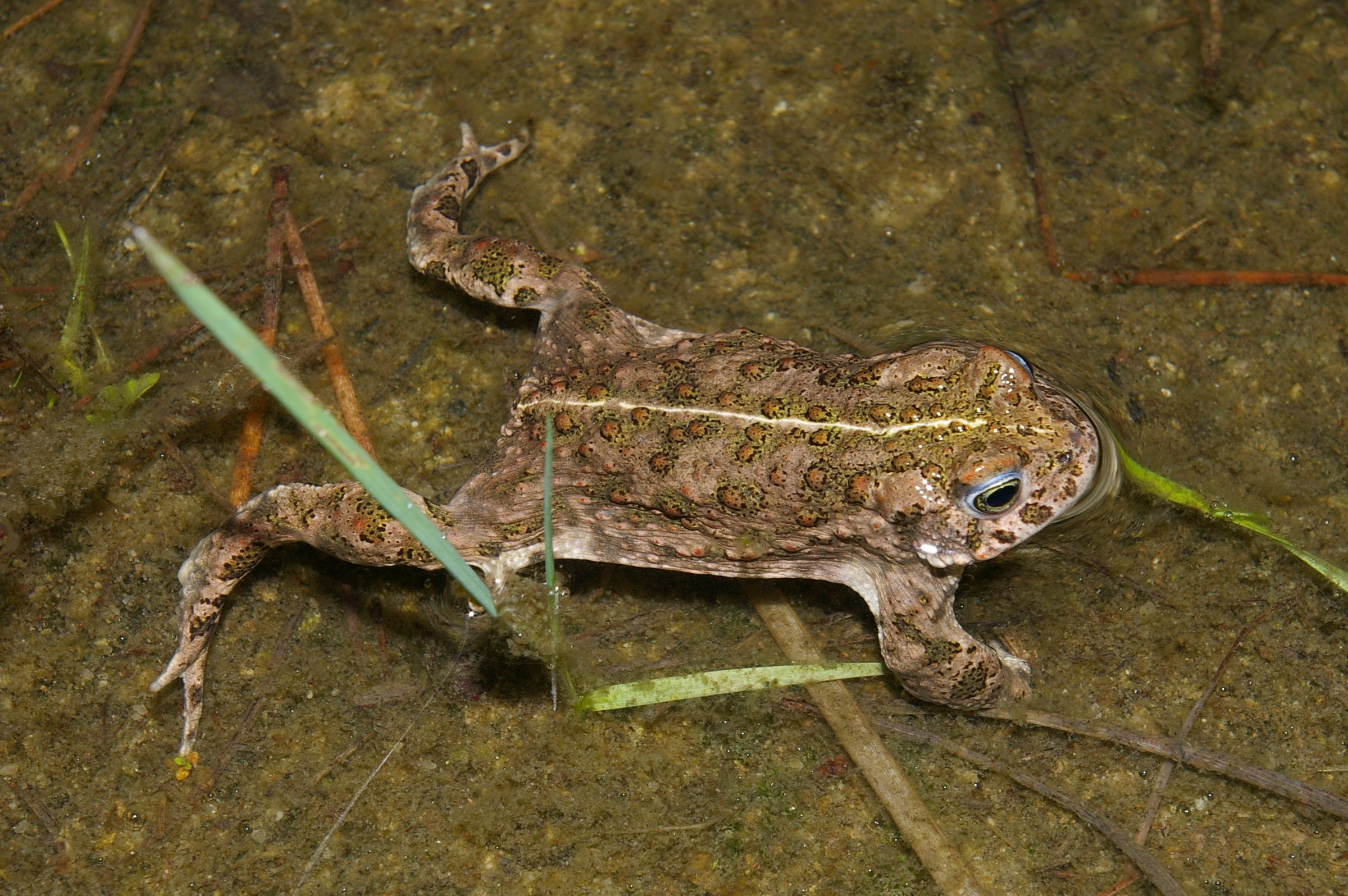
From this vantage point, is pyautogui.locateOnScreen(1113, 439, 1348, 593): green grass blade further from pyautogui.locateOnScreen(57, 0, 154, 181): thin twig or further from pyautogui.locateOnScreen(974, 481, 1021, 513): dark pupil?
pyautogui.locateOnScreen(57, 0, 154, 181): thin twig

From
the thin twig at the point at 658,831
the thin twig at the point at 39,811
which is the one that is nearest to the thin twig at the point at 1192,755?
the thin twig at the point at 658,831

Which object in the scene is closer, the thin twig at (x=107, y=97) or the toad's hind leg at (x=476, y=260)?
the toad's hind leg at (x=476, y=260)

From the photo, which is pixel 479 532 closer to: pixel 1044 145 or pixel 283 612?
pixel 283 612

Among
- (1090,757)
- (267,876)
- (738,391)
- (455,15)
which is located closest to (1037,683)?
(1090,757)

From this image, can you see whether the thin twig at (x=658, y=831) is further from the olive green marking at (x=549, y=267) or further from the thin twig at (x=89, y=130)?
the thin twig at (x=89, y=130)

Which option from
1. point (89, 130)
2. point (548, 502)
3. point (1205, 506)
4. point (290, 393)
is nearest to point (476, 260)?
point (548, 502)

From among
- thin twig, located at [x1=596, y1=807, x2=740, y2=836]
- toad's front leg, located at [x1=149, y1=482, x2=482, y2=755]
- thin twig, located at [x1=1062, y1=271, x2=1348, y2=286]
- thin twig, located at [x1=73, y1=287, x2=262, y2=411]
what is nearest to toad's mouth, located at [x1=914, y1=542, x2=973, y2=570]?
thin twig, located at [x1=596, y1=807, x2=740, y2=836]
